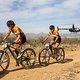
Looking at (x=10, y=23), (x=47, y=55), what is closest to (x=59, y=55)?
(x=47, y=55)

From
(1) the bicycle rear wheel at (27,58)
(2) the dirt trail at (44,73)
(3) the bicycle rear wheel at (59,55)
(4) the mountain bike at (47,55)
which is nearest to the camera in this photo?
(2) the dirt trail at (44,73)

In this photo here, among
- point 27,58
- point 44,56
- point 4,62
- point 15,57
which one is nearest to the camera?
point 4,62

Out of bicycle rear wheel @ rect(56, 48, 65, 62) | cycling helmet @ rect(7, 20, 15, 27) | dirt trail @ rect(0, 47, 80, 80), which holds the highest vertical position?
cycling helmet @ rect(7, 20, 15, 27)

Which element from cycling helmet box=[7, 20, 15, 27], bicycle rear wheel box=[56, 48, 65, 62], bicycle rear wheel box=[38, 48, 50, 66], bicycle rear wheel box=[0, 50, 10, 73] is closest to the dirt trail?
bicycle rear wheel box=[0, 50, 10, 73]

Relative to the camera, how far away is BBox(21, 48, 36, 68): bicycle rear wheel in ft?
40.1

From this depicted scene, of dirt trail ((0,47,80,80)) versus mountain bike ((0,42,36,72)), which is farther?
mountain bike ((0,42,36,72))

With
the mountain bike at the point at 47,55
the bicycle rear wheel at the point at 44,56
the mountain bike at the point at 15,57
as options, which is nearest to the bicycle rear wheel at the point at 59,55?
the mountain bike at the point at 47,55

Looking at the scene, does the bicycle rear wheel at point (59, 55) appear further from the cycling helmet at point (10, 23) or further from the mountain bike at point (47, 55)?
the cycling helmet at point (10, 23)

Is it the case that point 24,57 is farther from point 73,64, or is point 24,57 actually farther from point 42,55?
point 73,64

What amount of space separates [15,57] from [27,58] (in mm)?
606

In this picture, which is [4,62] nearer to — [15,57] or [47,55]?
[15,57]

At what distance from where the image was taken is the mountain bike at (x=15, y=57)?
11.5 meters

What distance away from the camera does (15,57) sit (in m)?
12.0

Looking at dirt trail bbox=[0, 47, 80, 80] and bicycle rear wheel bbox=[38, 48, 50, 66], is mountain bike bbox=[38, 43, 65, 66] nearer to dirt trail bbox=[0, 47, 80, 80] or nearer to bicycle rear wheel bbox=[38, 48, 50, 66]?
bicycle rear wheel bbox=[38, 48, 50, 66]
